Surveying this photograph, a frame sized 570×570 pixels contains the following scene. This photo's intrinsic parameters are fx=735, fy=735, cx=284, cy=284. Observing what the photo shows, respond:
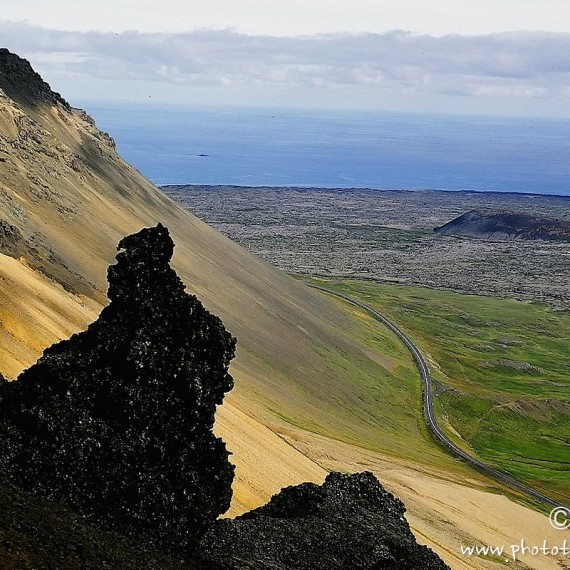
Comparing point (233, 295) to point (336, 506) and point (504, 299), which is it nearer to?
point (336, 506)

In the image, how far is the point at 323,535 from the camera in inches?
1080

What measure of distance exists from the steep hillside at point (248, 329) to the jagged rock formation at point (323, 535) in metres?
8.83

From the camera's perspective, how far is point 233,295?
97812mm

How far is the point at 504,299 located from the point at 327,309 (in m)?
71.4

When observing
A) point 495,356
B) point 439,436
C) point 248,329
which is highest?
point 248,329

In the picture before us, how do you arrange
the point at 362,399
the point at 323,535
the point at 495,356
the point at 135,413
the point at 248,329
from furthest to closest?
the point at 495,356 → the point at 248,329 → the point at 362,399 → the point at 323,535 → the point at 135,413

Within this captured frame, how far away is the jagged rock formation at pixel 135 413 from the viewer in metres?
23.5

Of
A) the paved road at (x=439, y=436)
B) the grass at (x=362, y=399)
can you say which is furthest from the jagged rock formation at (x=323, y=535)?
the paved road at (x=439, y=436)

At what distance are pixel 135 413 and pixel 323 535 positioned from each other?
863cm

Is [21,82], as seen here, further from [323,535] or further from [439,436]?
[323,535]

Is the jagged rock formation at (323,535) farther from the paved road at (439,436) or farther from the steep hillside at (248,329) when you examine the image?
the paved road at (439,436)

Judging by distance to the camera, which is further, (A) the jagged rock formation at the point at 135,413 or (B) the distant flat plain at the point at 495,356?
(B) the distant flat plain at the point at 495,356

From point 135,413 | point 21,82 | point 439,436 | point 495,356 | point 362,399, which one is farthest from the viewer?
point 495,356

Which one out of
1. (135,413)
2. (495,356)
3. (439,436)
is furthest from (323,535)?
(495,356)
